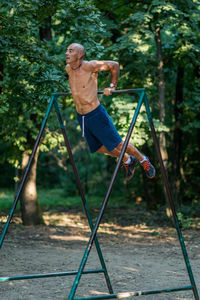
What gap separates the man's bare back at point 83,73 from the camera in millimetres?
3611

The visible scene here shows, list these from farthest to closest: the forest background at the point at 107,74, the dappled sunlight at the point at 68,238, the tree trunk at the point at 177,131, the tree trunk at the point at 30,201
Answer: the tree trunk at the point at 177,131 < the tree trunk at the point at 30,201 < the dappled sunlight at the point at 68,238 < the forest background at the point at 107,74

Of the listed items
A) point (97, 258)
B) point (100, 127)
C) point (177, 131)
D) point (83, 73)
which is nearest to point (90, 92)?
point (83, 73)

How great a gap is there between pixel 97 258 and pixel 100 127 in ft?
12.2

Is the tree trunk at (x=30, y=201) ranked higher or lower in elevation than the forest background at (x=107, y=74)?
lower

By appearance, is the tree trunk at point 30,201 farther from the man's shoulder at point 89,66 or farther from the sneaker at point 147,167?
the man's shoulder at point 89,66

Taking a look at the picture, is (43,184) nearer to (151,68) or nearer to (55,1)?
(151,68)

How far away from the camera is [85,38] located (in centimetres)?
678

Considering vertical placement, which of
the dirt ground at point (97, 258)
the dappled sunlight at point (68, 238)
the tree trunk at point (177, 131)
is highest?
the tree trunk at point (177, 131)

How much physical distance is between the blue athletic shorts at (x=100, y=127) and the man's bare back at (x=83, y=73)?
0.24 ft

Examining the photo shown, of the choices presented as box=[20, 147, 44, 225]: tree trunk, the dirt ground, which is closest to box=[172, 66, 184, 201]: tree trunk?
the dirt ground

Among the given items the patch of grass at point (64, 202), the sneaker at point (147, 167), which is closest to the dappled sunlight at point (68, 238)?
the patch of grass at point (64, 202)

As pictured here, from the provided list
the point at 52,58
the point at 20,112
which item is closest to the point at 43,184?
the point at 20,112

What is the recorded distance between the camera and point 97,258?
22.5ft

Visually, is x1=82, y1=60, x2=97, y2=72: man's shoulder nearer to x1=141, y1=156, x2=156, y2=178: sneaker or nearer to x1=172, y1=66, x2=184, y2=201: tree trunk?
x1=141, y1=156, x2=156, y2=178: sneaker
